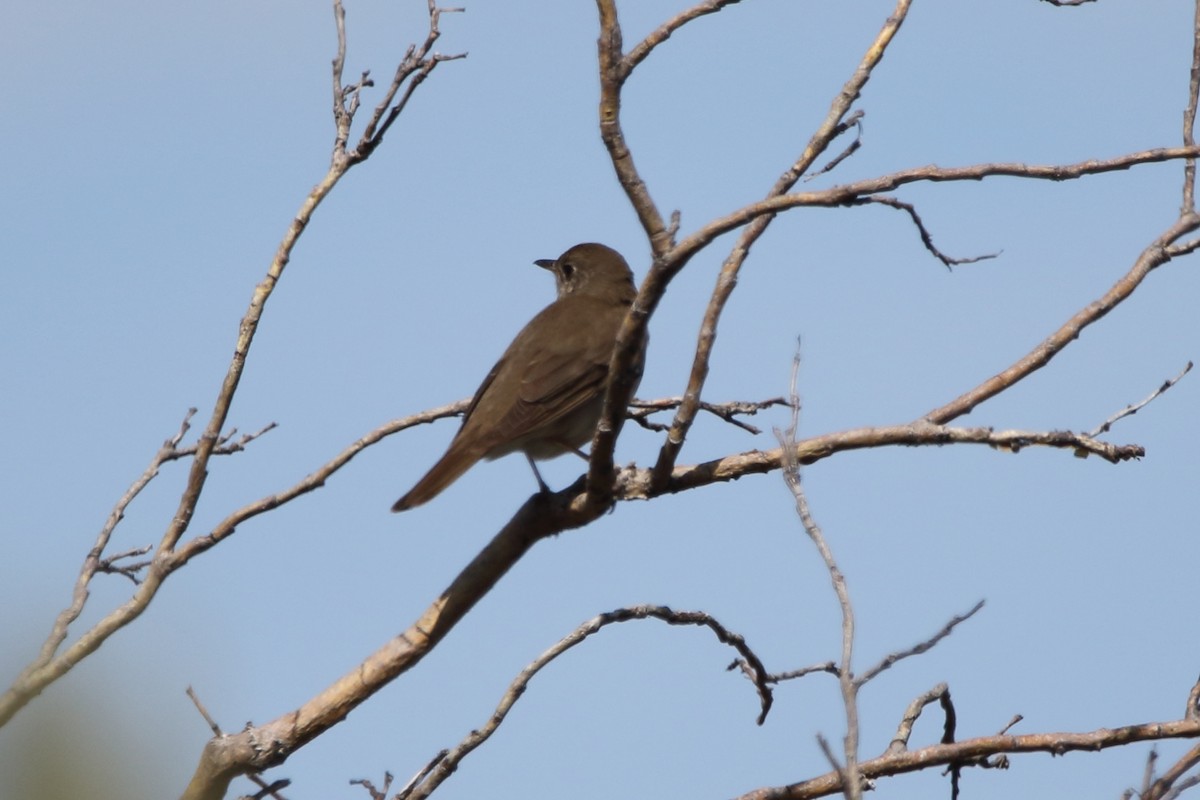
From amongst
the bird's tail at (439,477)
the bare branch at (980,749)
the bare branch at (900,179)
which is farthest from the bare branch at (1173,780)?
the bird's tail at (439,477)

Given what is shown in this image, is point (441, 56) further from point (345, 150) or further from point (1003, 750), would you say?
point (1003, 750)

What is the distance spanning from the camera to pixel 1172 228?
15.8ft

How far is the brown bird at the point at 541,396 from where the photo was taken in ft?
22.4

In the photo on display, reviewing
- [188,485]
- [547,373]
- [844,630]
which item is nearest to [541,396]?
[547,373]

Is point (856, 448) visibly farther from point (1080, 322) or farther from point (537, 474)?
point (537, 474)

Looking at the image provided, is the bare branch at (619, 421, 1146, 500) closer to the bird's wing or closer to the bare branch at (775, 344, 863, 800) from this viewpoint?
the bare branch at (775, 344, 863, 800)

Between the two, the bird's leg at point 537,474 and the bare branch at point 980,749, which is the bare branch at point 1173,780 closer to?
the bare branch at point 980,749

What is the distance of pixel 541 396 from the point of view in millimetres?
7258

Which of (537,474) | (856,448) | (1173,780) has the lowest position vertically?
(1173,780)

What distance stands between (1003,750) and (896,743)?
381 mm

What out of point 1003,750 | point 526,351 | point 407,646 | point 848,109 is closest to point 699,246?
point 848,109

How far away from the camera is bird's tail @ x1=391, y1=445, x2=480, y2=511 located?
20.8 feet

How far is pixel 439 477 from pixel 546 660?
5.94ft

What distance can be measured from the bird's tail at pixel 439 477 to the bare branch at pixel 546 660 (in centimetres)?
159
